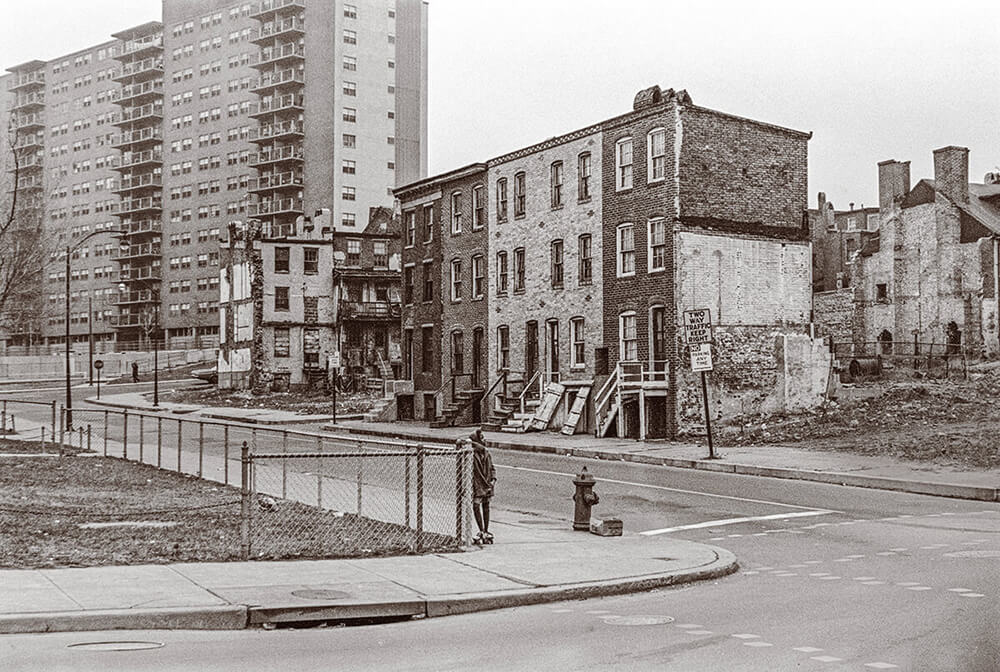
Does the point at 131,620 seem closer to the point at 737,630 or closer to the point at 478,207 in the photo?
the point at 737,630

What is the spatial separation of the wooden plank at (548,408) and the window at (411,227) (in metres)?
14.5

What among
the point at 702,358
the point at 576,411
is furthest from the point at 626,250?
the point at 702,358

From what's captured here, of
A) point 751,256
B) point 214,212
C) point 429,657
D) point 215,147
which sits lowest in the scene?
point 429,657

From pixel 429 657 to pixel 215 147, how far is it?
102413 mm

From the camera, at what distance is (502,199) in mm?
46000

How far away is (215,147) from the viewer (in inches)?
4117

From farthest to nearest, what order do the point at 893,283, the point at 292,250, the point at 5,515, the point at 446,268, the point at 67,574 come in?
the point at 292,250 < the point at 893,283 < the point at 446,268 < the point at 5,515 < the point at 67,574

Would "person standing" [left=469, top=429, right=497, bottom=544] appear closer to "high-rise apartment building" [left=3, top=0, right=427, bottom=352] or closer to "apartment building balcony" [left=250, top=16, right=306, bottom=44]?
"high-rise apartment building" [left=3, top=0, right=427, bottom=352]

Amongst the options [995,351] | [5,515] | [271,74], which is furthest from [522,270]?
[271,74]

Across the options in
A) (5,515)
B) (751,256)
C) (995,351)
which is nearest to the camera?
(5,515)

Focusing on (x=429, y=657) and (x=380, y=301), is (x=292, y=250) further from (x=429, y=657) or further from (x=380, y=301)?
(x=429, y=657)

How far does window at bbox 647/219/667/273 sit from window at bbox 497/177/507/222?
9486 millimetres

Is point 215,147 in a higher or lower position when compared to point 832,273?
higher

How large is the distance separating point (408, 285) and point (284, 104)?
171ft
